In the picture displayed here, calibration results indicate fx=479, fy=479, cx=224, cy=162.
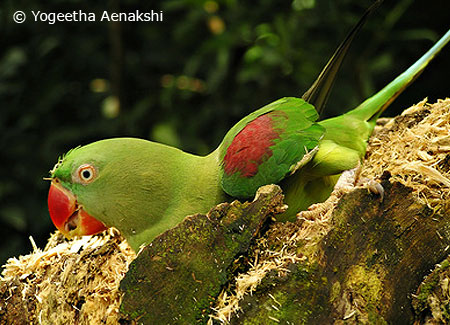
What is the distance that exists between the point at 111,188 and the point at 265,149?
60cm

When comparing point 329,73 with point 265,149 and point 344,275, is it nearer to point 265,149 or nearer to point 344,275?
point 265,149

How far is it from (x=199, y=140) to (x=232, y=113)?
335mm

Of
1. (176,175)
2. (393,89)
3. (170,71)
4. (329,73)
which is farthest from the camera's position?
(170,71)

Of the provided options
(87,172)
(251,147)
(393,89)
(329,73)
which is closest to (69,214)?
(87,172)

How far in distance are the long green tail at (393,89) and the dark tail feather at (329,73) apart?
0.16 metres

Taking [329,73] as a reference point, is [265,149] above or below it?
below

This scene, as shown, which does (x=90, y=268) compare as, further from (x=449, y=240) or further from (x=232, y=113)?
(x=232, y=113)

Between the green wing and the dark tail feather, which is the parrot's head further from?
the dark tail feather

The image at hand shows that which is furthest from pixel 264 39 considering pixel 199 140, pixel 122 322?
pixel 122 322

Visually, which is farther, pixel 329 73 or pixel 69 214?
pixel 329 73

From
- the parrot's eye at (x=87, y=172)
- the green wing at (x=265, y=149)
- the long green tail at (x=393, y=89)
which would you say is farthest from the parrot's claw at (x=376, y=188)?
the parrot's eye at (x=87, y=172)

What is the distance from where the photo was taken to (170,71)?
4109mm

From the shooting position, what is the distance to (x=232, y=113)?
12.2 feet

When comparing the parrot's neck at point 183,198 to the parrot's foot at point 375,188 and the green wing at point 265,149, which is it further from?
the parrot's foot at point 375,188
